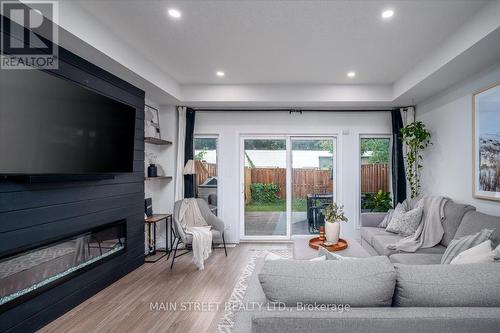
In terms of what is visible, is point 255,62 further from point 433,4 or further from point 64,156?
point 64,156

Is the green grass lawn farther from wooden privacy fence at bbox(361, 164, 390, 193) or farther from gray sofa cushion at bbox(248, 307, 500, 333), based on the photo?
gray sofa cushion at bbox(248, 307, 500, 333)

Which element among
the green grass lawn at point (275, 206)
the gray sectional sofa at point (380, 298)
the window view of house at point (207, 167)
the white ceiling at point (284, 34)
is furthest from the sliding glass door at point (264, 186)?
the gray sectional sofa at point (380, 298)

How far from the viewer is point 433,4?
2.20 m

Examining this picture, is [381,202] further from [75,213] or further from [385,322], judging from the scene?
[75,213]

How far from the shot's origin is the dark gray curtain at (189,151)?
14.9ft

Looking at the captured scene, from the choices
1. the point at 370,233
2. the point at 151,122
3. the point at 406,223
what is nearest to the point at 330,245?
the point at 370,233

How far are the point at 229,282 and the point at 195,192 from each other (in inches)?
75.4

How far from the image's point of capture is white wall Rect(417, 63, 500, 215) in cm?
303

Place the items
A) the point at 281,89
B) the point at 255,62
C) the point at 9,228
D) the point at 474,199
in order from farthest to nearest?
the point at 281,89 → the point at 255,62 → the point at 474,199 → the point at 9,228

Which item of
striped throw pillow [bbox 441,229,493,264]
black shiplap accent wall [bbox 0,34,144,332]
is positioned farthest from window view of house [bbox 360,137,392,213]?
black shiplap accent wall [bbox 0,34,144,332]

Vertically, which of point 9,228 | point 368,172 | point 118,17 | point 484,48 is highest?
point 118,17

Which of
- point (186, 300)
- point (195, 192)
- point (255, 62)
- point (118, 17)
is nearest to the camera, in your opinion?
point (118, 17)

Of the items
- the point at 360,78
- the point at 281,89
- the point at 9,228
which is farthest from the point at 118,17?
the point at 360,78

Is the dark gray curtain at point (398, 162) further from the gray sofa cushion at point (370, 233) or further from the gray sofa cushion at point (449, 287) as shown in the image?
the gray sofa cushion at point (449, 287)
